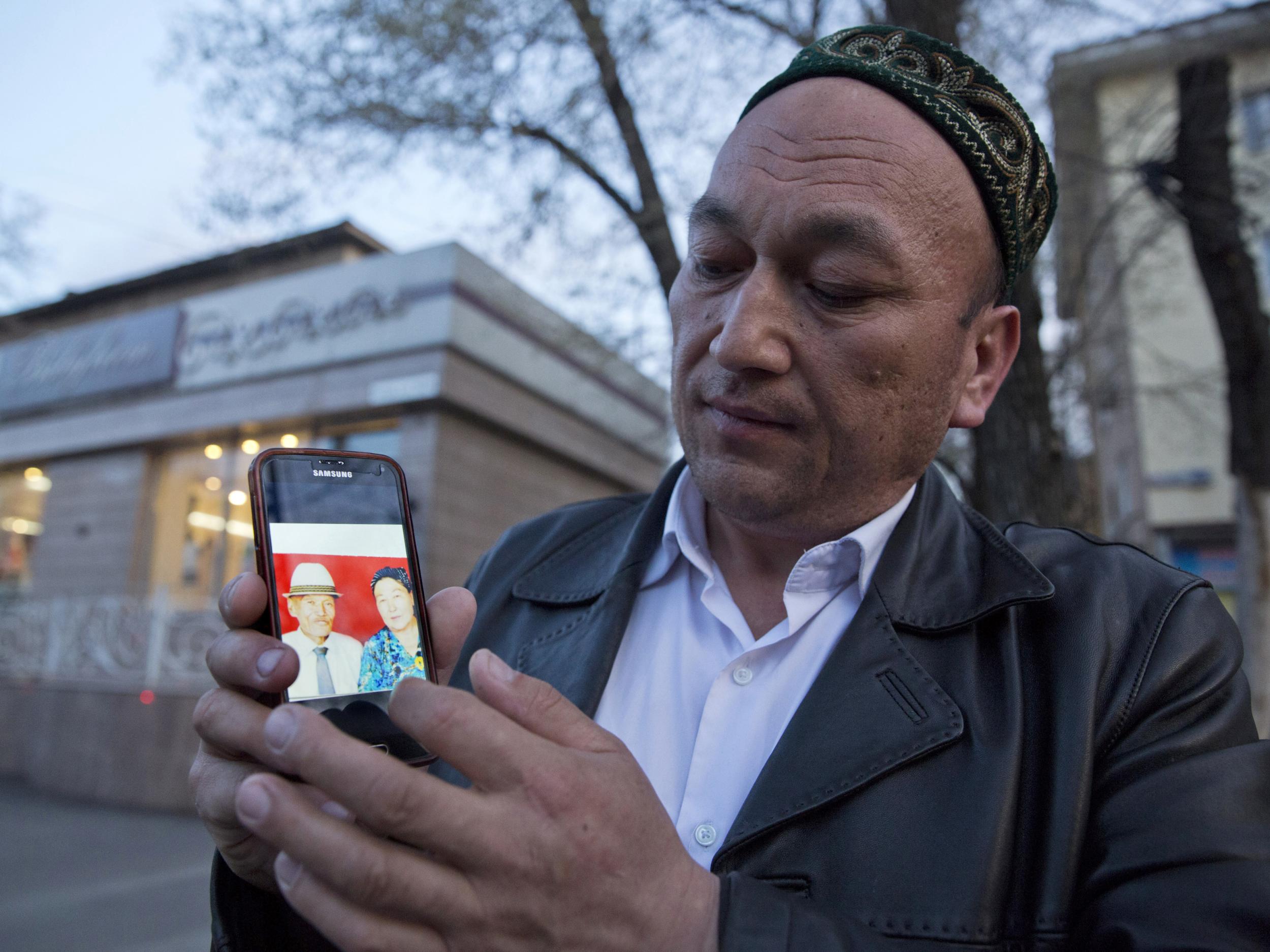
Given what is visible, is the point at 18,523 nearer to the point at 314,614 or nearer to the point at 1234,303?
the point at 314,614

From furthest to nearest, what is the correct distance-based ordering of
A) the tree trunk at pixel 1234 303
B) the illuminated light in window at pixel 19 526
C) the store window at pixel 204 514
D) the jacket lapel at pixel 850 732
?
the illuminated light in window at pixel 19 526 → the store window at pixel 204 514 → the tree trunk at pixel 1234 303 → the jacket lapel at pixel 850 732

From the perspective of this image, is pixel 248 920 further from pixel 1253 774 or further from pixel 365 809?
pixel 1253 774

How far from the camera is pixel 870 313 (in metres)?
1.44

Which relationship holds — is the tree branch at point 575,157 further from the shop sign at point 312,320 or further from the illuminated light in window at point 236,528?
the illuminated light in window at point 236,528

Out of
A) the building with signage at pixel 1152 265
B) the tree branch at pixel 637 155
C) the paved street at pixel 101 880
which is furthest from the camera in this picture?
the tree branch at pixel 637 155

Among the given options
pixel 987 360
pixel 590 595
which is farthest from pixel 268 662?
pixel 987 360

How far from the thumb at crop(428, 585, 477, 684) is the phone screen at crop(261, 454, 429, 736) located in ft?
0.09

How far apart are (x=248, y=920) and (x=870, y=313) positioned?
1334mm

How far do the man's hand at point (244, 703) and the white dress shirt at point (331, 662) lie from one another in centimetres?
4

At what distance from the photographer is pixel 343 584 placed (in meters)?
1.16

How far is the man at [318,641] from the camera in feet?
3.56

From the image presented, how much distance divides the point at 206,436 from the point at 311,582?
1270cm

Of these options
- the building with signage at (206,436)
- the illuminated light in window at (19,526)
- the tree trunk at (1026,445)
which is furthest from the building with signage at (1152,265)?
the illuminated light in window at (19,526)

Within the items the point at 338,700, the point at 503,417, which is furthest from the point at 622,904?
the point at 503,417
